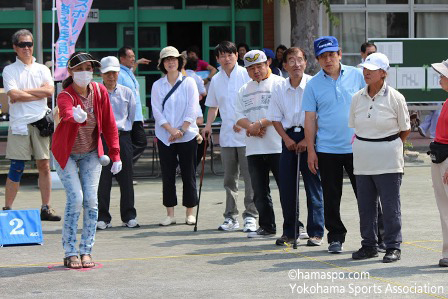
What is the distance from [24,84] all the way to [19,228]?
7.70 ft

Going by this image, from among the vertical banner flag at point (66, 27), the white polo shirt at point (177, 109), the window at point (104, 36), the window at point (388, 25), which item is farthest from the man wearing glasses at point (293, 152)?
the window at point (388, 25)

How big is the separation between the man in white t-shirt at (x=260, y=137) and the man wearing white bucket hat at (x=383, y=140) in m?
1.64

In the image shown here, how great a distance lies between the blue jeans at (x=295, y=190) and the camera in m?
9.87

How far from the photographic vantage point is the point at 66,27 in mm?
14898

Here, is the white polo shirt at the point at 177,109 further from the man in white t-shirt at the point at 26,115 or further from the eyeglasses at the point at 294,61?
the eyeglasses at the point at 294,61

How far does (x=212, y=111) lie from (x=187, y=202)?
1.08m

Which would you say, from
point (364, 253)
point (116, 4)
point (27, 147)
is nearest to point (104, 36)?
point (116, 4)

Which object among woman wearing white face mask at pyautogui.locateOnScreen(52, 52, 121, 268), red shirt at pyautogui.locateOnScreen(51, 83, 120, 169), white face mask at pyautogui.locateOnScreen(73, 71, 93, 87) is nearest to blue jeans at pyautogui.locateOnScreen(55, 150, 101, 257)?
woman wearing white face mask at pyautogui.locateOnScreen(52, 52, 121, 268)

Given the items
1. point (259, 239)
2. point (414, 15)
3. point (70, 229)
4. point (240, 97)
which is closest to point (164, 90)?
point (240, 97)

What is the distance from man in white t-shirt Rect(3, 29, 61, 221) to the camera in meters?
11.8

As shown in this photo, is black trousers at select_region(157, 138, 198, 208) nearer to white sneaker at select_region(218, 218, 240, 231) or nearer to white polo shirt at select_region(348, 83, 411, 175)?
white sneaker at select_region(218, 218, 240, 231)

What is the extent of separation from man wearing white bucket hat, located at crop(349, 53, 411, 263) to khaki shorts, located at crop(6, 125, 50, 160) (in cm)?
442

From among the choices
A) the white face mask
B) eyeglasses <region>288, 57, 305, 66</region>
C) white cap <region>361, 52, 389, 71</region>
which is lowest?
the white face mask

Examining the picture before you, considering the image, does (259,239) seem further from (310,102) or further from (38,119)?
(38,119)
